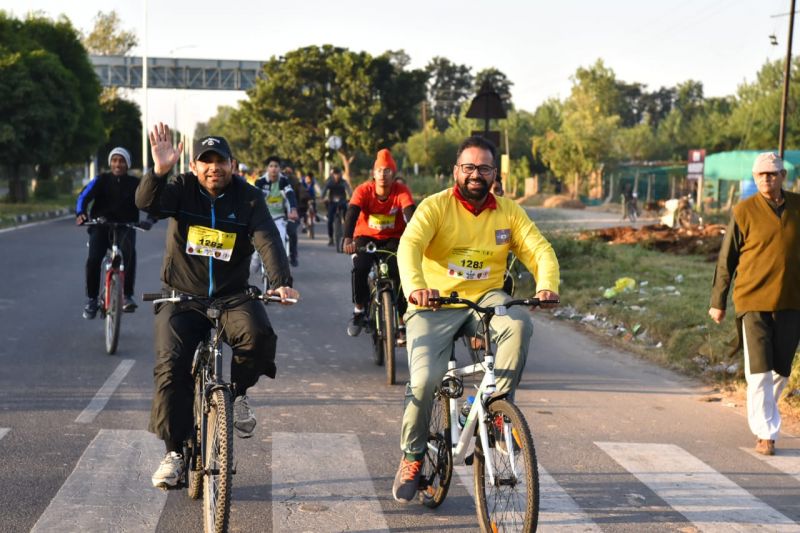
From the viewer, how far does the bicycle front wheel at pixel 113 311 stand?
33.4ft

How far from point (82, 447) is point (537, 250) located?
3.03m

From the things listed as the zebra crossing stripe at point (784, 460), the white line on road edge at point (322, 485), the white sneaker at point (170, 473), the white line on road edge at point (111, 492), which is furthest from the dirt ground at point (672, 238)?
the white sneaker at point (170, 473)

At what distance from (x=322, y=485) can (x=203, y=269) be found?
137cm

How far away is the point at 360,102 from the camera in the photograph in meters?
64.2

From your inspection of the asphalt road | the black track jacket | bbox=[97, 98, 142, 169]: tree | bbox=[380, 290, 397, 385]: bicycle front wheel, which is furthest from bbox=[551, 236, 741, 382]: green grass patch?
bbox=[97, 98, 142, 169]: tree

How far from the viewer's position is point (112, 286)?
10523mm

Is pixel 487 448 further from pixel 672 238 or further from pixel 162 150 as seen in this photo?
pixel 672 238

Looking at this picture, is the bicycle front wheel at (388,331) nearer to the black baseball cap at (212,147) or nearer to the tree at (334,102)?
the black baseball cap at (212,147)

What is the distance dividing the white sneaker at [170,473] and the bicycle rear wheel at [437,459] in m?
1.20

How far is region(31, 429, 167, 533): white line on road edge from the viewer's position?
5.18 metres

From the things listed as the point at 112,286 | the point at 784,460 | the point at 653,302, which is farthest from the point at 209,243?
the point at 653,302

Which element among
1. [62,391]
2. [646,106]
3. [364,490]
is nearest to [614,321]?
[62,391]

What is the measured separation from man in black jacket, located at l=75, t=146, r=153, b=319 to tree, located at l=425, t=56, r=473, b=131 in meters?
113

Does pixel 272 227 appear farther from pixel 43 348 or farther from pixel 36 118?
pixel 36 118
